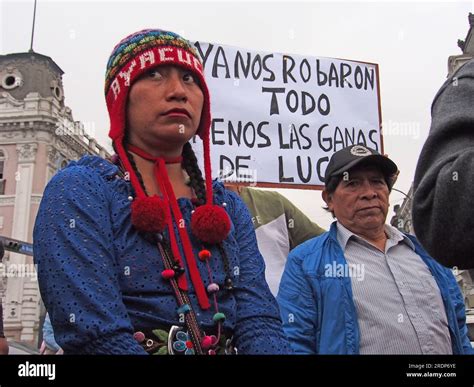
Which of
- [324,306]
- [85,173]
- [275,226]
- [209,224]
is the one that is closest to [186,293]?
[209,224]

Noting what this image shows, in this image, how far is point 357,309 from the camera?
79.3 inches

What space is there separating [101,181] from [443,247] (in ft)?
2.57

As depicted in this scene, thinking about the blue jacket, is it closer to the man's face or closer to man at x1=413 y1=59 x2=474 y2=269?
the man's face

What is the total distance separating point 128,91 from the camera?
143 cm

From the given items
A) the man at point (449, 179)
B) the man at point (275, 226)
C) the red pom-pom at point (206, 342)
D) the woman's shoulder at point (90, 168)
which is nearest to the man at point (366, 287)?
the man at point (275, 226)

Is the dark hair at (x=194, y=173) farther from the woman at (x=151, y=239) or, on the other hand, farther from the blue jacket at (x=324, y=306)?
the blue jacket at (x=324, y=306)

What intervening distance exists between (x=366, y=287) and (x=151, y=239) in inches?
41.5

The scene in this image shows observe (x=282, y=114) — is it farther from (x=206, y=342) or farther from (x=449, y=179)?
(x=449, y=179)

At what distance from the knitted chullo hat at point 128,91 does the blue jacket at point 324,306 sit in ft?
2.37

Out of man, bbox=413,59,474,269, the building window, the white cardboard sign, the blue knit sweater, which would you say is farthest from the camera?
the building window

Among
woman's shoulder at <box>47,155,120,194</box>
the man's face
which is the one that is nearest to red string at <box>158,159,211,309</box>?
woman's shoulder at <box>47,155,120,194</box>

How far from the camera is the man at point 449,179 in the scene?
80cm

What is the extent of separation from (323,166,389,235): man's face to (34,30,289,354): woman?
0.88 m

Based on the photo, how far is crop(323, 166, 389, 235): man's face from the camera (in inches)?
90.6
